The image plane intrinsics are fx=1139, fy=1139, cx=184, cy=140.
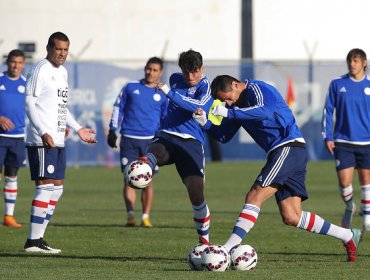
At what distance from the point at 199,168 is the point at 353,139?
3.16 m

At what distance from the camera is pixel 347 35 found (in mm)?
43469

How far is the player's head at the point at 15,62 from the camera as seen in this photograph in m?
16.1

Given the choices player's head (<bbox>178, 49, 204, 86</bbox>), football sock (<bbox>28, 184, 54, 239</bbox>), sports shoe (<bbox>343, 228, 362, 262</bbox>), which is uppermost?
player's head (<bbox>178, 49, 204, 86</bbox>)

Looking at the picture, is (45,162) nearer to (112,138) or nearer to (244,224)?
(244,224)

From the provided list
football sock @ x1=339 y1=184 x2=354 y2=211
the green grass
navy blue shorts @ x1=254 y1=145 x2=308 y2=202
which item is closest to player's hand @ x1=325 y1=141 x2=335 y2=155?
football sock @ x1=339 y1=184 x2=354 y2=211

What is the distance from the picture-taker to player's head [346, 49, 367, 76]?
14648 millimetres

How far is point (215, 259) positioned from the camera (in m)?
10.7

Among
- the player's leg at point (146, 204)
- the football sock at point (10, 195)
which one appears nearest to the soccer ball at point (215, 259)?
the player's leg at point (146, 204)

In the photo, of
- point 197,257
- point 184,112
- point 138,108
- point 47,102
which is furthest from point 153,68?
point 197,257

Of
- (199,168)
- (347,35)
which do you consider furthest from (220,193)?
(347,35)

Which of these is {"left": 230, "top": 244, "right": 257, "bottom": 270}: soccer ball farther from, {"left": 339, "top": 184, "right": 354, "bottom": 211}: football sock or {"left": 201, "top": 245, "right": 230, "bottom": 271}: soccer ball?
{"left": 339, "top": 184, "right": 354, "bottom": 211}: football sock

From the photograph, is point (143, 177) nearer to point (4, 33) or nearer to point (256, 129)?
point (256, 129)

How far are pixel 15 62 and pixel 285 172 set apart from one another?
6.34 m

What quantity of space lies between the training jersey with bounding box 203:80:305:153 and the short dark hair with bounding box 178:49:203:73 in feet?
3.37
